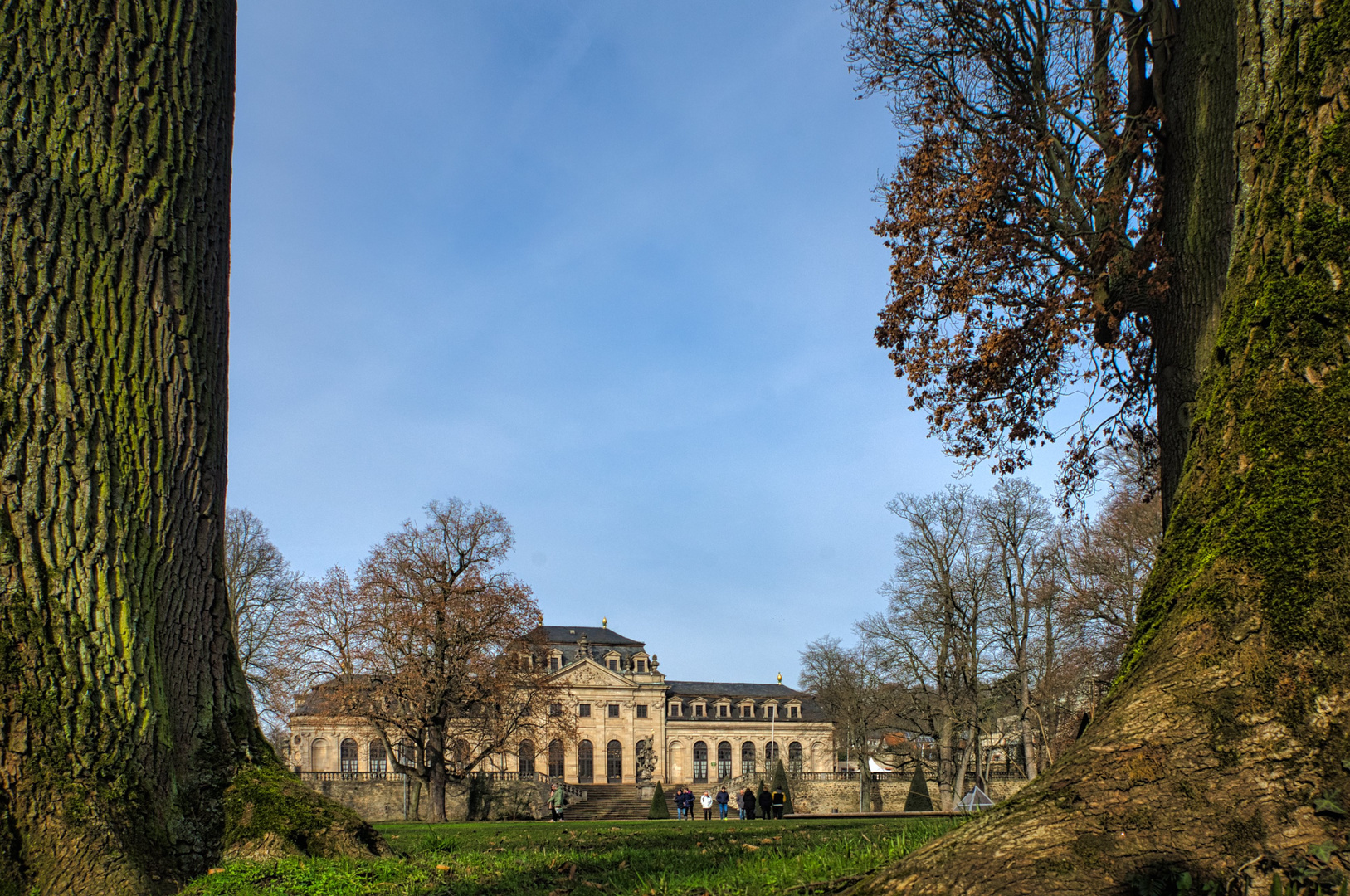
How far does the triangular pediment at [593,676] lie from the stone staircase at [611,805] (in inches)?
407

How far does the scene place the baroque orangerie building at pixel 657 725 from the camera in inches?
3039

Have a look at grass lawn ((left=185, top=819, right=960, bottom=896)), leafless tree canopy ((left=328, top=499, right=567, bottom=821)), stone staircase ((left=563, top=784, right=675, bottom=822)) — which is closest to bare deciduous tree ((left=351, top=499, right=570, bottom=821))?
leafless tree canopy ((left=328, top=499, right=567, bottom=821))

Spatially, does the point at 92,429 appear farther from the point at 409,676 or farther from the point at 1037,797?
the point at 409,676

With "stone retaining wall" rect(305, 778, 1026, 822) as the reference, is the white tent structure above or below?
above

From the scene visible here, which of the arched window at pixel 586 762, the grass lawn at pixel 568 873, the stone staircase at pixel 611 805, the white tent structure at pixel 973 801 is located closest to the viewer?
the grass lawn at pixel 568 873

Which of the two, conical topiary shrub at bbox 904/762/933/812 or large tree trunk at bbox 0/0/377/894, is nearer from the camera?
large tree trunk at bbox 0/0/377/894

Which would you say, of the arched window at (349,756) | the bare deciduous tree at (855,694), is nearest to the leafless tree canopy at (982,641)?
the bare deciduous tree at (855,694)

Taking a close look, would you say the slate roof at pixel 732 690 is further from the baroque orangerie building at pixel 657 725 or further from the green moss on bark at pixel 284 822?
the green moss on bark at pixel 284 822

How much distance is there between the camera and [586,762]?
253 feet

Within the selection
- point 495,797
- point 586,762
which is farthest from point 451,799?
point 586,762

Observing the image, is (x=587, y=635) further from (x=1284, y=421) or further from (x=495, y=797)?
(x=1284, y=421)

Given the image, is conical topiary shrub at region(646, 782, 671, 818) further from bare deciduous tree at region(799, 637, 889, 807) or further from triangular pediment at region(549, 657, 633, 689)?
triangular pediment at region(549, 657, 633, 689)

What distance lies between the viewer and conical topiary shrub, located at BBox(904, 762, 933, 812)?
139 ft

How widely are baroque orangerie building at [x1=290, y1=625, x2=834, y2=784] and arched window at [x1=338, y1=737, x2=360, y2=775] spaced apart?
35.2 feet
